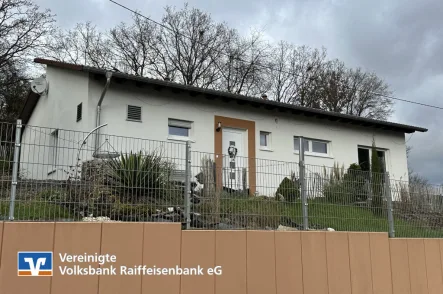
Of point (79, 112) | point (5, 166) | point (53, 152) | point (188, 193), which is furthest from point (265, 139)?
point (5, 166)

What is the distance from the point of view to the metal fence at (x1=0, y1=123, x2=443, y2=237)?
5.91 metres

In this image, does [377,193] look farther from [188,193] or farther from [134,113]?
[134,113]

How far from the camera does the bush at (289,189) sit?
7750mm

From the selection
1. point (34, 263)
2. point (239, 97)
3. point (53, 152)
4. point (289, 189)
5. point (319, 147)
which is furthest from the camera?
point (319, 147)

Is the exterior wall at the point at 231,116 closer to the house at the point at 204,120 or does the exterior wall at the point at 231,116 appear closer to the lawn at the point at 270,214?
the house at the point at 204,120

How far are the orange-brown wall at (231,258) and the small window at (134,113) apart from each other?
284 inches

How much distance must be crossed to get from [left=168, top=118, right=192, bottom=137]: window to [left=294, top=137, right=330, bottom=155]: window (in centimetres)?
436

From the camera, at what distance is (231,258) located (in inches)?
267

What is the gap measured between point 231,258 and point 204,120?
8.12 metres

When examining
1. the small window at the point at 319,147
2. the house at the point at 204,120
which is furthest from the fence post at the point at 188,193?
the small window at the point at 319,147

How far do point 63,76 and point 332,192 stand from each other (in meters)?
9.75

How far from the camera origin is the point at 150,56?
31391mm

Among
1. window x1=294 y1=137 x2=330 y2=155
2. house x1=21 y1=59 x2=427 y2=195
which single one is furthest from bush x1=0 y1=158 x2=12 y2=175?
window x1=294 y1=137 x2=330 y2=155

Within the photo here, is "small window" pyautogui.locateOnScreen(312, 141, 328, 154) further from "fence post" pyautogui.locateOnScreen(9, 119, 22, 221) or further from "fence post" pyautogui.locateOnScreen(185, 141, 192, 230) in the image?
"fence post" pyautogui.locateOnScreen(9, 119, 22, 221)
